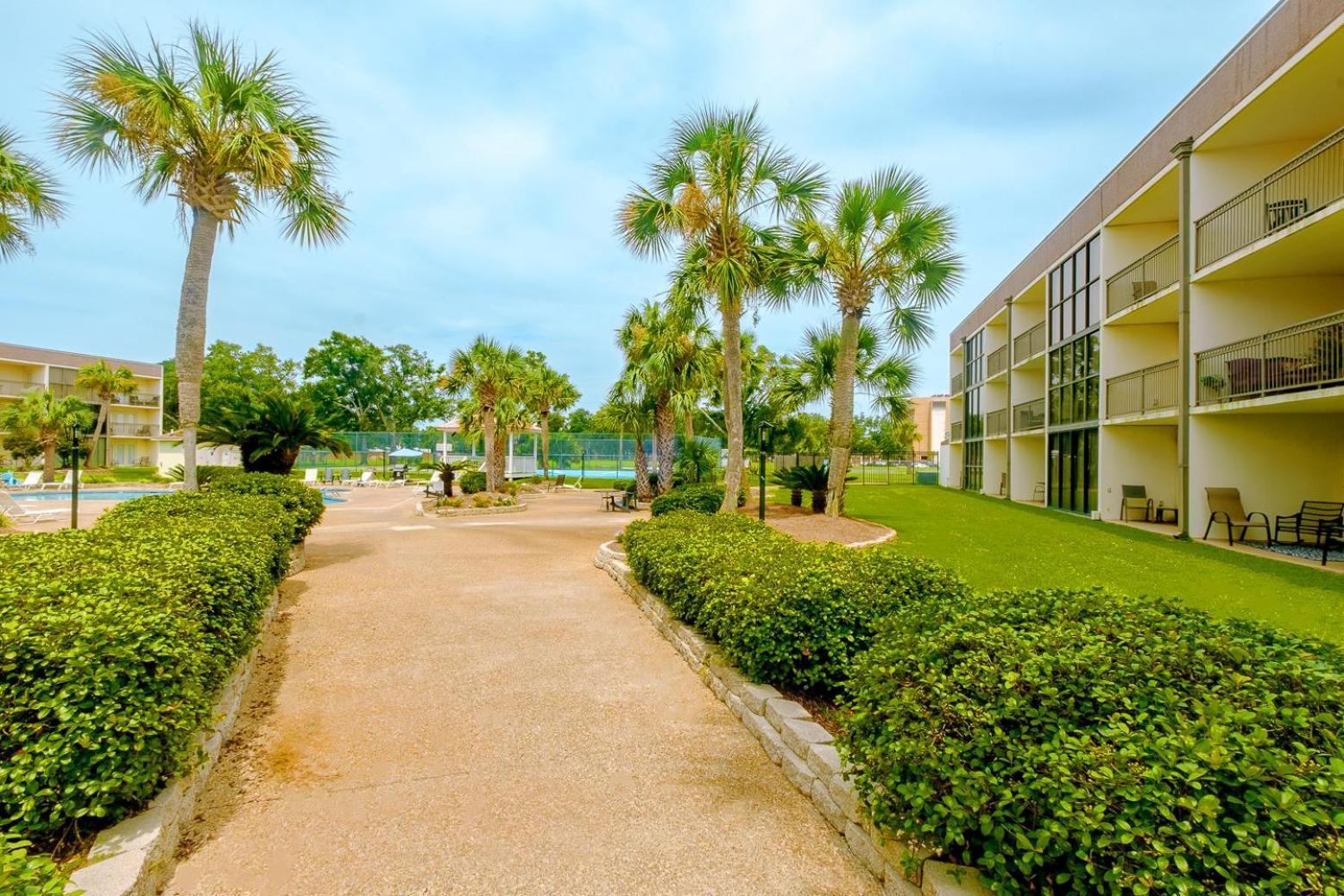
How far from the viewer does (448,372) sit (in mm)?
22922

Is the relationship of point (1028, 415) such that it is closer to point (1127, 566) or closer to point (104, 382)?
point (1127, 566)

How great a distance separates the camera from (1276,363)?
10500 mm

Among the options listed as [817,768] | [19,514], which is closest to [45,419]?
[19,514]

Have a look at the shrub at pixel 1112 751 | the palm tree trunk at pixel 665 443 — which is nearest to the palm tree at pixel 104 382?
the palm tree trunk at pixel 665 443

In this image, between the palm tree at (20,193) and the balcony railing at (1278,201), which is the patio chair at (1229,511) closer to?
the balcony railing at (1278,201)

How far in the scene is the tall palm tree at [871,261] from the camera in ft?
40.9

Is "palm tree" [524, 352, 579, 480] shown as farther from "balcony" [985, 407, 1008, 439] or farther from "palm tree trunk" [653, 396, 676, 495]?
"balcony" [985, 407, 1008, 439]

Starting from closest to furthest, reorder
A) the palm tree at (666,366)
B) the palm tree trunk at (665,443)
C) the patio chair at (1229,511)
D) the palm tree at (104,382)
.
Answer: the patio chair at (1229,511)
the palm tree at (666,366)
the palm tree trunk at (665,443)
the palm tree at (104,382)

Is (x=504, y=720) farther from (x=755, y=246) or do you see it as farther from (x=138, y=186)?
(x=138, y=186)

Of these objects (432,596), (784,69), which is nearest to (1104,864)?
(432,596)

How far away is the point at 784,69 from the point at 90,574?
949 centimetres

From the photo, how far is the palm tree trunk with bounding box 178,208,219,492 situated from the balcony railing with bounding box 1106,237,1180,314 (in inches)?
687

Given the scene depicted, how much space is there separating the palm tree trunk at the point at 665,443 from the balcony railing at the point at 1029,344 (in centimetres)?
1247

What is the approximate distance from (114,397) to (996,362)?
165ft
